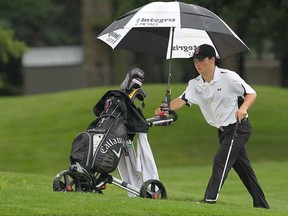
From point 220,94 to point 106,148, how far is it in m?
1.42

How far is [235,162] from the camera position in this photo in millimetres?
11633

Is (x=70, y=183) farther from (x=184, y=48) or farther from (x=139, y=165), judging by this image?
(x=184, y=48)

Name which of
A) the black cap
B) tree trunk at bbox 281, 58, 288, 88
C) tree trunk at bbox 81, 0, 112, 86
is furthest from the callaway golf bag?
tree trunk at bbox 281, 58, 288, 88

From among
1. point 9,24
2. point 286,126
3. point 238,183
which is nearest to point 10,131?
point 286,126

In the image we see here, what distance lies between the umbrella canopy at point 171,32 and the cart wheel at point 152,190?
179 centimetres

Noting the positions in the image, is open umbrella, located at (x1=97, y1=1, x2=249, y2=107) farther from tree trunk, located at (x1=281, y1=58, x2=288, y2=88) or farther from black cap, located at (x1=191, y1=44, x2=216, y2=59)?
tree trunk, located at (x1=281, y1=58, x2=288, y2=88)

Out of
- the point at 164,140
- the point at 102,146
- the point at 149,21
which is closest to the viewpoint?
the point at 102,146

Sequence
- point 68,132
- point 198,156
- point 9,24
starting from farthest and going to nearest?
point 9,24
point 68,132
point 198,156

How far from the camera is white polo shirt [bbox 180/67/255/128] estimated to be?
11297mm

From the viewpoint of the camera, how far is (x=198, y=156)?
89.5 feet

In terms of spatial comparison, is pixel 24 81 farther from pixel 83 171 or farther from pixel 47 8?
pixel 83 171

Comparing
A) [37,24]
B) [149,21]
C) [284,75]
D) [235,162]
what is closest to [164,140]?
[149,21]

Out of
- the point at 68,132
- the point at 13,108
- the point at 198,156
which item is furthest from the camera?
the point at 13,108

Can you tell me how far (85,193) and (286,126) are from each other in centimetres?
1991
